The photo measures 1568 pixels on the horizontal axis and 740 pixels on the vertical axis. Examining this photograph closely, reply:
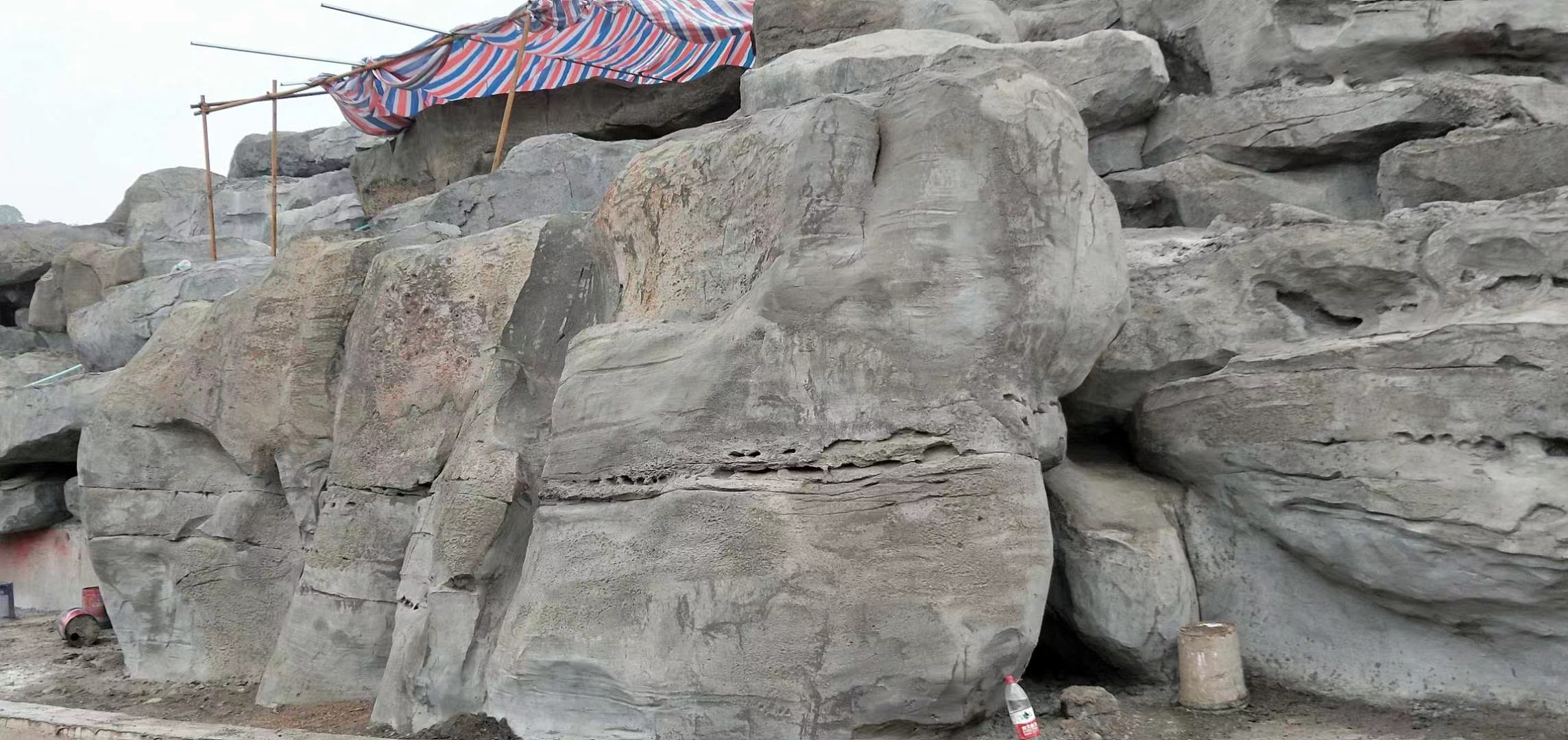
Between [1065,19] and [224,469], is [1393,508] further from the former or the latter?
[224,469]

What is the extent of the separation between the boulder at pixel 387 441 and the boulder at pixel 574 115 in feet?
17.3

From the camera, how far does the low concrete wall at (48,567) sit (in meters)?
10.0

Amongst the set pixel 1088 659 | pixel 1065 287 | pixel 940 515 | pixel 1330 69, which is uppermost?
pixel 1330 69

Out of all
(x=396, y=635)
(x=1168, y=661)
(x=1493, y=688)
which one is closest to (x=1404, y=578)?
(x=1493, y=688)

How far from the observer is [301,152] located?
19.1 metres

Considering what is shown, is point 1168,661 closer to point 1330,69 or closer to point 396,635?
point 396,635

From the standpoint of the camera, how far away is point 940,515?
416 cm

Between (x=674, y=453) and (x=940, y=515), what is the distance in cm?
108

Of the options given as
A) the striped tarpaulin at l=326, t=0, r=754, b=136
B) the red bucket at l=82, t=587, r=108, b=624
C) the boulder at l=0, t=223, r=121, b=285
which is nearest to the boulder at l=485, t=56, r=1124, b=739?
the red bucket at l=82, t=587, r=108, b=624

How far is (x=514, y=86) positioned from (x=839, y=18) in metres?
3.27

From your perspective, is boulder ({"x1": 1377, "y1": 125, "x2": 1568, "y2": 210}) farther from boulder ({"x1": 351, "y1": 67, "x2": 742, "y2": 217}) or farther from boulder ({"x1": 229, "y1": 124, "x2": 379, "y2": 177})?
boulder ({"x1": 229, "y1": 124, "x2": 379, "y2": 177})

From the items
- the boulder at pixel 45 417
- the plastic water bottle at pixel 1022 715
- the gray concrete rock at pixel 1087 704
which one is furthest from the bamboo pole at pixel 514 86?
the plastic water bottle at pixel 1022 715

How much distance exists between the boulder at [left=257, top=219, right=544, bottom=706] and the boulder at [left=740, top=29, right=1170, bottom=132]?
6.19 ft

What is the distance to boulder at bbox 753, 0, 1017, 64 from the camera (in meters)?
8.02
